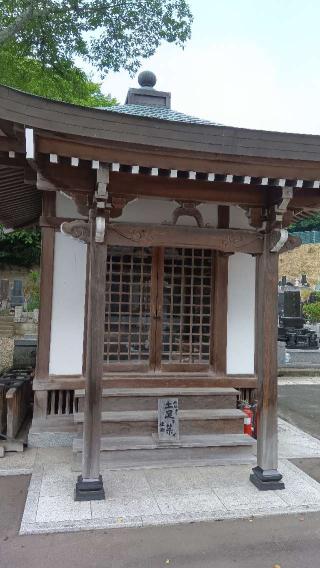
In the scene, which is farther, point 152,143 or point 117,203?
point 117,203

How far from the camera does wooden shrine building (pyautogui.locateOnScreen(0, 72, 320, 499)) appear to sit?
3791 mm

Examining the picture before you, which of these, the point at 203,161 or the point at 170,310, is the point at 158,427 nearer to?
the point at 170,310

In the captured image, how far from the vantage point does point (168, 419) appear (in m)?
5.11

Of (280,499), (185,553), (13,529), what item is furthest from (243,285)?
(13,529)

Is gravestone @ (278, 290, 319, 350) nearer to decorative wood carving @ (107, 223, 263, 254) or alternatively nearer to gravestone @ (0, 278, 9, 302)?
decorative wood carving @ (107, 223, 263, 254)

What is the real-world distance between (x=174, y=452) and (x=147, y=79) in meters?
8.21

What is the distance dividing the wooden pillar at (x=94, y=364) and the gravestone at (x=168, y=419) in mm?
1104

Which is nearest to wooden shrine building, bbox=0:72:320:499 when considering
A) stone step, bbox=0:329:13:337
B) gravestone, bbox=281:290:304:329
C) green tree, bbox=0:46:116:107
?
green tree, bbox=0:46:116:107

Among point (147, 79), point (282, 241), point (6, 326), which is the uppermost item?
point (147, 79)

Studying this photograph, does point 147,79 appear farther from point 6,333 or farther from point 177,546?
point 6,333

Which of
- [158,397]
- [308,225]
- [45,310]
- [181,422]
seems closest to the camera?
[181,422]

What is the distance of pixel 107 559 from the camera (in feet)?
10.4

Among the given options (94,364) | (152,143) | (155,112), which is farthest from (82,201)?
(155,112)

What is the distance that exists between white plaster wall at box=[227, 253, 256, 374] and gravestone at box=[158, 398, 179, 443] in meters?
1.40
